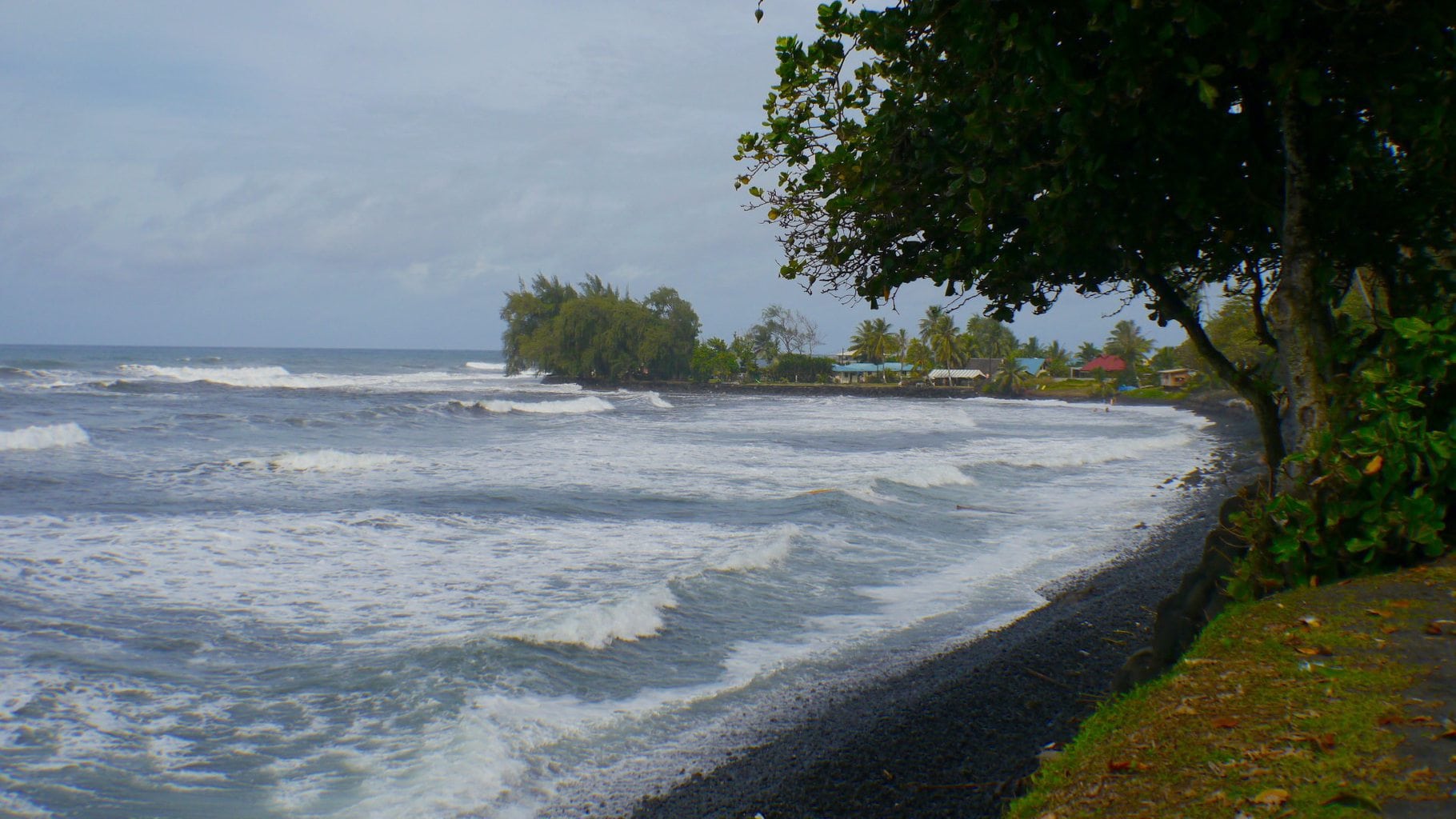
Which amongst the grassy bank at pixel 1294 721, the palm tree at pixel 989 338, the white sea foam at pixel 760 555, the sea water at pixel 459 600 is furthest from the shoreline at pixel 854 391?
the grassy bank at pixel 1294 721

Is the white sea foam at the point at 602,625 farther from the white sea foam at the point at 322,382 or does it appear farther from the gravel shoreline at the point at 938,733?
the white sea foam at the point at 322,382

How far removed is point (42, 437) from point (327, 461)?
30.9 ft

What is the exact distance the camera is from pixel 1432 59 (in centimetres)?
422

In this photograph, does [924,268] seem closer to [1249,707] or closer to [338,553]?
[1249,707]

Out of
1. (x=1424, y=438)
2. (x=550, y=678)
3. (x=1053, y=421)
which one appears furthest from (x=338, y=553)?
(x=1053, y=421)

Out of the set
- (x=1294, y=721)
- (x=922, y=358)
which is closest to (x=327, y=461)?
(x=1294, y=721)

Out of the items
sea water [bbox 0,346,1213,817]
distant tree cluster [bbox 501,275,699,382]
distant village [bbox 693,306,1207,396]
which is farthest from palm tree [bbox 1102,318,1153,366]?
sea water [bbox 0,346,1213,817]

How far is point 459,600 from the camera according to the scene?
398 inches

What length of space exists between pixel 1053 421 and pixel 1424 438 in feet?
136

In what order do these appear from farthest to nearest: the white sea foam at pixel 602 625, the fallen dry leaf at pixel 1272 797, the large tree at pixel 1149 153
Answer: the white sea foam at pixel 602 625, the large tree at pixel 1149 153, the fallen dry leaf at pixel 1272 797

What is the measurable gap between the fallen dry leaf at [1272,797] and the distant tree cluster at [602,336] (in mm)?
78120

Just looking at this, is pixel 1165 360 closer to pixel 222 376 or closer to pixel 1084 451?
pixel 1084 451

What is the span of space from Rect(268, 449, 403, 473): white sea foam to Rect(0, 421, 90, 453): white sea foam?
23.0 ft

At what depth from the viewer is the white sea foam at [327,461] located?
2162 cm
